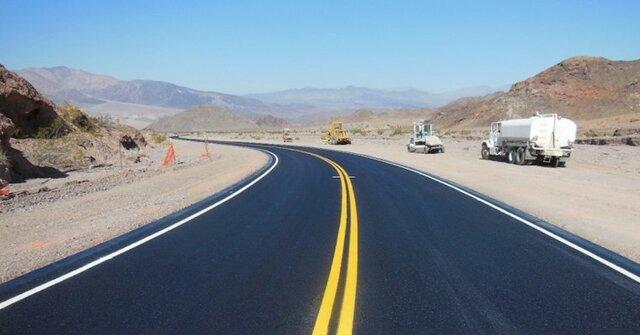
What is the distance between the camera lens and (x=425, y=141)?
141 ft

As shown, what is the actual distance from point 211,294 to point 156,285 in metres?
0.87

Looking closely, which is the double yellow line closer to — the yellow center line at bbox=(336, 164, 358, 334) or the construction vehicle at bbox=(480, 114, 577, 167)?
the yellow center line at bbox=(336, 164, 358, 334)

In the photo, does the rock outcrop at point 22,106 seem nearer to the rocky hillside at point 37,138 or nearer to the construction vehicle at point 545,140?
the rocky hillside at point 37,138

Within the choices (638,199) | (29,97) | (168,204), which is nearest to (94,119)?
(29,97)

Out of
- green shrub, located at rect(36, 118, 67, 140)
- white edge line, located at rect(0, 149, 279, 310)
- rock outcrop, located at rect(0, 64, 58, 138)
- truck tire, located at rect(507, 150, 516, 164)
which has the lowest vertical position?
truck tire, located at rect(507, 150, 516, 164)

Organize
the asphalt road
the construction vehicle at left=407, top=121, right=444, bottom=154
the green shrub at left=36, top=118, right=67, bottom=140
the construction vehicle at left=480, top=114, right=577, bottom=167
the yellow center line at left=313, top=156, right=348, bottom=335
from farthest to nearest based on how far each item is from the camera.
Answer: the construction vehicle at left=407, top=121, right=444, bottom=154 → the green shrub at left=36, top=118, right=67, bottom=140 → the construction vehicle at left=480, top=114, right=577, bottom=167 → the asphalt road → the yellow center line at left=313, top=156, right=348, bottom=335

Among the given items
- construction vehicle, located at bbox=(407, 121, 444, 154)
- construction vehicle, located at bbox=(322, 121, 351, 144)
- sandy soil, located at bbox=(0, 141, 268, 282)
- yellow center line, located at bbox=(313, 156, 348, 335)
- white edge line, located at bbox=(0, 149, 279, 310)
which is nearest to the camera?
yellow center line, located at bbox=(313, 156, 348, 335)

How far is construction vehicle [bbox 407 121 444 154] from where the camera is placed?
1684 inches

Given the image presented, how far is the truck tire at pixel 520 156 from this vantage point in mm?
30794

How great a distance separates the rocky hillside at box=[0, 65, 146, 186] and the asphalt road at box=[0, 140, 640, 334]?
58.1 ft

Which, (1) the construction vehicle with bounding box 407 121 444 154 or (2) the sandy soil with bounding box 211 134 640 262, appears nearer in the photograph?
(2) the sandy soil with bounding box 211 134 640 262

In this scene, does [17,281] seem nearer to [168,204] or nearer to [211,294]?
[211,294]

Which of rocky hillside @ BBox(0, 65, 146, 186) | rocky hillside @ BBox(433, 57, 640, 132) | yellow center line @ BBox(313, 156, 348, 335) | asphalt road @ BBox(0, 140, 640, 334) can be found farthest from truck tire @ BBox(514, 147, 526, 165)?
rocky hillside @ BBox(433, 57, 640, 132)

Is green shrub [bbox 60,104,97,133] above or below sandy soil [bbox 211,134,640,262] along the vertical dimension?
above
